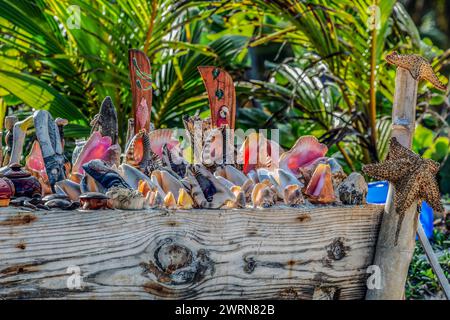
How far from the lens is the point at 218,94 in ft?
6.05

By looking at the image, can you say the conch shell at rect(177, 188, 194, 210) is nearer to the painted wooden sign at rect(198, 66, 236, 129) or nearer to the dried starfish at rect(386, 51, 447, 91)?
the painted wooden sign at rect(198, 66, 236, 129)

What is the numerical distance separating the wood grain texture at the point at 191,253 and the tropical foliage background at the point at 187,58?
148 centimetres

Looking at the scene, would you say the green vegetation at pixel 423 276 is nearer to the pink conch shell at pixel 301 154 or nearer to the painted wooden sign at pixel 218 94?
the pink conch shell at pixel 301 154

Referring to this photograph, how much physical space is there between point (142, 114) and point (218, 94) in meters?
0.20

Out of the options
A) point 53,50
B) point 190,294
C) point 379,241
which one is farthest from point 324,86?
point 190,294

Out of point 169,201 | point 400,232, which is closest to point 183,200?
point 169,201

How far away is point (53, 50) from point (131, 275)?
204cm

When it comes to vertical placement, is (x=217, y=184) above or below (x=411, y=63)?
below

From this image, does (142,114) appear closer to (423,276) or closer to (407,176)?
(407,176)

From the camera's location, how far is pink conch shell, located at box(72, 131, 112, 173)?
5.38ft

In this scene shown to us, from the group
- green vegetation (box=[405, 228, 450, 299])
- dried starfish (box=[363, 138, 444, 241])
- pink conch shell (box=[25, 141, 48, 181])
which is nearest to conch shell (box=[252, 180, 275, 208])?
dried starfish (box=[363, 138, 444, 241])

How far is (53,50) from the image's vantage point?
10.8ft

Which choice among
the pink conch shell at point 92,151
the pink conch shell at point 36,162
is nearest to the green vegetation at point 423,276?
the pink conch shell at point 92,151
